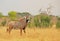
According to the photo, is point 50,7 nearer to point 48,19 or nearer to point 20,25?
point 48,19

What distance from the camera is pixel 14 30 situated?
1132 cm

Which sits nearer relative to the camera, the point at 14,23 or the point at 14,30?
the point at 14,23

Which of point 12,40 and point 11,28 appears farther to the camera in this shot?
point 11,28

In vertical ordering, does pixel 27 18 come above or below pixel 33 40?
above

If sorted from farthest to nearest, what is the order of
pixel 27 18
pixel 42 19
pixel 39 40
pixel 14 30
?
pixel 42 19, pixel 14 30, pixel 27 18, pixel 39 40

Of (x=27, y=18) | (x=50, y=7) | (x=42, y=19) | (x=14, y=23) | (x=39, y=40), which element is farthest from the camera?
(x=42, y=19)

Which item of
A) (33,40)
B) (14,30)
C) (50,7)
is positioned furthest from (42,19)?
(33,40)

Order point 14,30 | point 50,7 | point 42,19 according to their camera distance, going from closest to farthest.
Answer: point 14,30 < point 50,7 < point 42,19

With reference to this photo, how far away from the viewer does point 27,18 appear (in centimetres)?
962

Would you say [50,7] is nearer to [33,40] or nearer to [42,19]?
[42,19]

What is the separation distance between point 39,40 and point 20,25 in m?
2.70

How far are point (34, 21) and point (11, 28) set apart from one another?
5029 millimetres

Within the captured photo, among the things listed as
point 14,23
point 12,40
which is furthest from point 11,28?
point 12,40

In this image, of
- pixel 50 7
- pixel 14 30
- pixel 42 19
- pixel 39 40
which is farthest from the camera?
pixel 42 19
